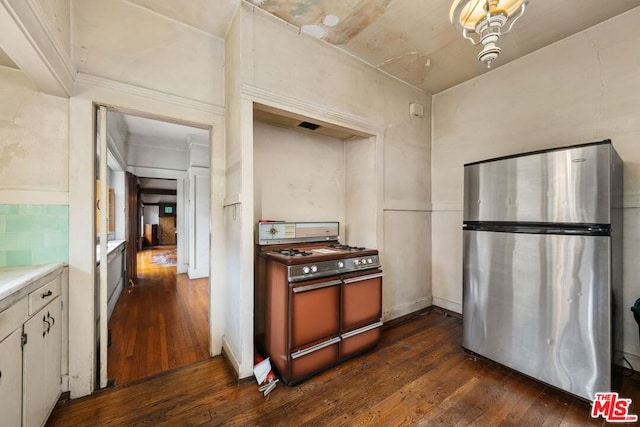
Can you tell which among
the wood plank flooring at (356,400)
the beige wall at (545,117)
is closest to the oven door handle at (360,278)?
the wood plank flooring at (356,400)

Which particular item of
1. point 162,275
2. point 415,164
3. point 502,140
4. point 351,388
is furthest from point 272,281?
point 162,275

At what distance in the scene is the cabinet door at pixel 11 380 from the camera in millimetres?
1147

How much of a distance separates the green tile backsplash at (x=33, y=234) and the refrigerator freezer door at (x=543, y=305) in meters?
3.29

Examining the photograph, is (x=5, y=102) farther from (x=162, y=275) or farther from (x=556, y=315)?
(x=162, y=275)

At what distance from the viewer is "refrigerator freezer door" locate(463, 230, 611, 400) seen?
5.55ft

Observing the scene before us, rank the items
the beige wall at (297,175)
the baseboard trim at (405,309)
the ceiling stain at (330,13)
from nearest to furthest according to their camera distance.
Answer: the ceiling stain at (330,13)
the beige wall at (297,175)
the baseboard trim at (405,309)

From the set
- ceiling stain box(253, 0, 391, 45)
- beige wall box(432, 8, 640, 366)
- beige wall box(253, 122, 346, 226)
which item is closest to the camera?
ceiling stain box(253, 0, 391, 45)

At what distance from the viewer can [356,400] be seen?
1815 millimetres

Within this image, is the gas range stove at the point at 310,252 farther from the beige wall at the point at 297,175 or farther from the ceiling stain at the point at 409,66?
the ceiling stain at the point at 409,66

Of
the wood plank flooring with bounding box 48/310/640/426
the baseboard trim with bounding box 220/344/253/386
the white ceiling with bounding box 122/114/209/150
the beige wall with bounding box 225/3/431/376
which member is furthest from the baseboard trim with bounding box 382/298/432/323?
the white ceiling with bounding box 122/114/209/150

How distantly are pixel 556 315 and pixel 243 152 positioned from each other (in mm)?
2648

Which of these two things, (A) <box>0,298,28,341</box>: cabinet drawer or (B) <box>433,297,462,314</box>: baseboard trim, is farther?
(B) <box>433,297,462,314</box>: baseboard trim

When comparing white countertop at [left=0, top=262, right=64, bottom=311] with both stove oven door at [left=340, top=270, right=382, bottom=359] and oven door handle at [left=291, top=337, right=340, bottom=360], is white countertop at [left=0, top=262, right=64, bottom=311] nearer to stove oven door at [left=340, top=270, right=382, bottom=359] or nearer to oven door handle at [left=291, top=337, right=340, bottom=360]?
oven door handle at [left=291, top=337, right=340, bottom=360]

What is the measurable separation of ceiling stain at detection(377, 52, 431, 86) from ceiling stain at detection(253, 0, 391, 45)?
0.67 metres
